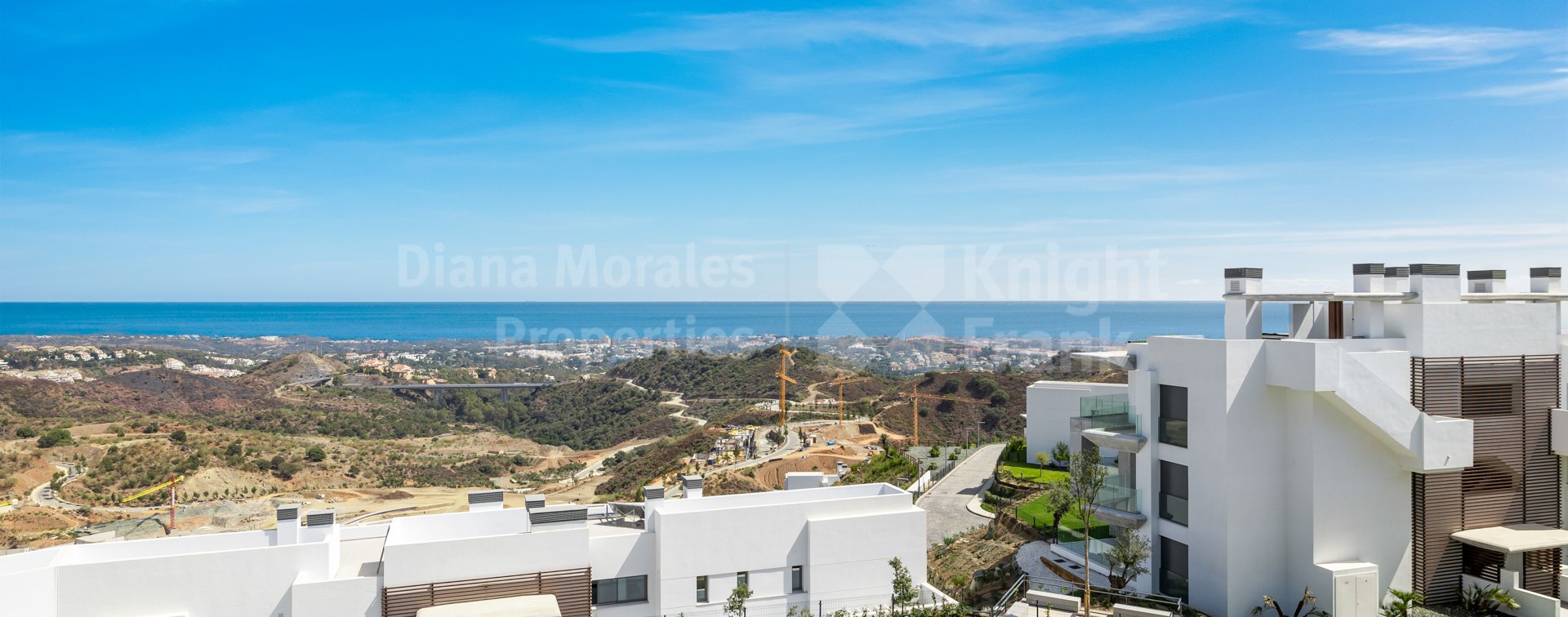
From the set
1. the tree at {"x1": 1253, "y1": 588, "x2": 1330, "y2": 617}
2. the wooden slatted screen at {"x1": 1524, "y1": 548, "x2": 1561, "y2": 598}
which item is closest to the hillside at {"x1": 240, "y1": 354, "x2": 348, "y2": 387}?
the tree at {"x1": 1253, "y1": 588, "x2": 1330, "y2": 617}

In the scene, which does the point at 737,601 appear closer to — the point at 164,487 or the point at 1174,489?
the point at 1174,489

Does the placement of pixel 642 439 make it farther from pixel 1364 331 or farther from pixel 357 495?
pixel 1364 331

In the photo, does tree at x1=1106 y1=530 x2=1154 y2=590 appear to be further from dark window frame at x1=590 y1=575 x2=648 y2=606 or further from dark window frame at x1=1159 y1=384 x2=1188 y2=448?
dark window frame at x1=590 y1=575 x2=648 y2=606

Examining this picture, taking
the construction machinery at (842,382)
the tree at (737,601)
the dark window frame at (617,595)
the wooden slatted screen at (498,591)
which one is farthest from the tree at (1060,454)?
the construction machinery at (842,382)

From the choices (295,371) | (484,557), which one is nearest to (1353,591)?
(484,557)

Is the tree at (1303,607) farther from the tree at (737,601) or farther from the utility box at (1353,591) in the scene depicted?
the tree at (737,601)
